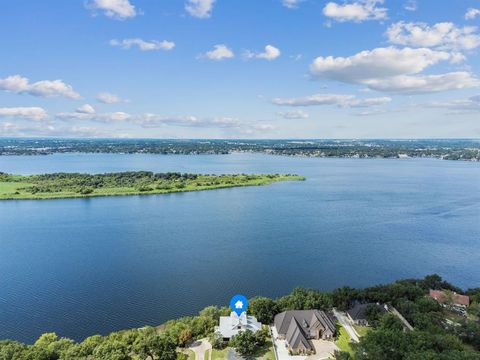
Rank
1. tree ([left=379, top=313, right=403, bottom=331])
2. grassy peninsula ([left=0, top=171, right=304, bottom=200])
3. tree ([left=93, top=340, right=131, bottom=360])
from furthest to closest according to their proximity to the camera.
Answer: grassy peninsula ([left=0, top=171, right=304, bottom=200])
tree ([left=379, top=313, right=403, bottom=331])
tree ([left=93, top=340, right=131, bottom=360])

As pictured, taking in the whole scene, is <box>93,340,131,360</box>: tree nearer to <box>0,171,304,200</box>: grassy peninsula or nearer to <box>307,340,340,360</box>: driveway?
<box>307,340,340,360</box>: driveway

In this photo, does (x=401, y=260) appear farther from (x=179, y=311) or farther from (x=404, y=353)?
(x=179, y=311)


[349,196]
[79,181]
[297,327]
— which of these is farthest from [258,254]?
[79,181]

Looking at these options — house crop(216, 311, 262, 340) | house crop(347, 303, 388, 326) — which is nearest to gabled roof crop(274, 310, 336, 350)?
house crop(216, 311, 262, 340)

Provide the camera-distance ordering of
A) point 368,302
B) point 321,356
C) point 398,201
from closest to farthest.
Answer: point 321,356 < point 368,302 < point 398,201

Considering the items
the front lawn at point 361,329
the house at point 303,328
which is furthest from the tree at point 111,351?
the front lawn at point 361,329

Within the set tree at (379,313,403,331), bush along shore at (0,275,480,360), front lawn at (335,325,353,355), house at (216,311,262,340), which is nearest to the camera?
bush along shore at (0,275,480,360)
